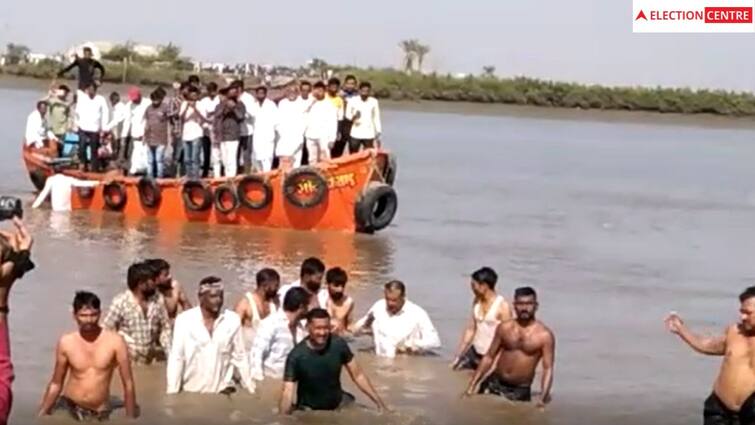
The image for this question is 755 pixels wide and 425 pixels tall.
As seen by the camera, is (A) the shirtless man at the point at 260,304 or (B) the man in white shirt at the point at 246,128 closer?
(A) the shirtless man at the point at 260,304

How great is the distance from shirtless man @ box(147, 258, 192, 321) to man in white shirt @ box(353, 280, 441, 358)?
1.64 meters

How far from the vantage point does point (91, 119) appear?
22.6m

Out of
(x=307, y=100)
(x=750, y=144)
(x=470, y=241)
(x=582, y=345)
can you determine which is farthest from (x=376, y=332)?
(x=750, y=144)

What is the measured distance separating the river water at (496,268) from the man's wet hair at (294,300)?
591mm

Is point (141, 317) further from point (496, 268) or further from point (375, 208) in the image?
point (375, 208)

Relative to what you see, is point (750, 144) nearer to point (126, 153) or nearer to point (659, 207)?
point (659, 207)

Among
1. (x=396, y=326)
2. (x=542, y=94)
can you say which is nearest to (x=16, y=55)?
(x=542, y=94)

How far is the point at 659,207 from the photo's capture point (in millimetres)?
31094

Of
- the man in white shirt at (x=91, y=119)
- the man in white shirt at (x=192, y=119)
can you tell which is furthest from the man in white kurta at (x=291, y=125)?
the man in white shirt at (x=91, y=119)

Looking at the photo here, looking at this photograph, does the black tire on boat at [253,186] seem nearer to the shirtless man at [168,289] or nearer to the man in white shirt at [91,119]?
the man in white shirt at [91,119]

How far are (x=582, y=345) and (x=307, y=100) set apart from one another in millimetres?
6977

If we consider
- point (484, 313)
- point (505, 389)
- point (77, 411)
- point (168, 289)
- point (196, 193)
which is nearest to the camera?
point (77, 411)

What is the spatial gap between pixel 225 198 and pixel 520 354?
10.9 m

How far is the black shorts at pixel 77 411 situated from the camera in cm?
996
